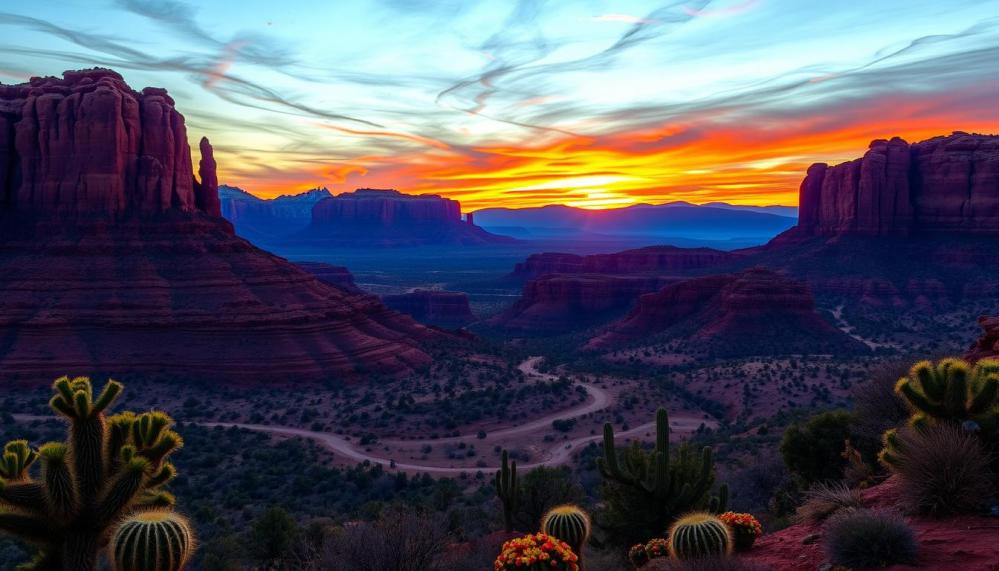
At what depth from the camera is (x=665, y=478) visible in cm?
1396

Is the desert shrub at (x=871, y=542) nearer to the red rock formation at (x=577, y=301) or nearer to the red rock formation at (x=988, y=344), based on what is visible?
the red rock formation at (x=988, y=344)

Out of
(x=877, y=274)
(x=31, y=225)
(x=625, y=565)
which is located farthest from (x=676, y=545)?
(x=877, y=274)

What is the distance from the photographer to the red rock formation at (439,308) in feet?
377

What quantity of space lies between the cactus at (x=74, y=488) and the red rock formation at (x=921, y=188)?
111892mm

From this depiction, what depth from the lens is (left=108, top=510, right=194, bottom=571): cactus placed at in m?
7.41

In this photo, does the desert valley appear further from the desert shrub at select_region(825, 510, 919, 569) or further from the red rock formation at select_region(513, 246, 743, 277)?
the red rock formation at select_region(513, 246, 743, 277)

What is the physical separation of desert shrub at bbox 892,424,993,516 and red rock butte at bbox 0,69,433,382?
145ft

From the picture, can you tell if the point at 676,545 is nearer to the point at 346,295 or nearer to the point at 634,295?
the point at 346,295

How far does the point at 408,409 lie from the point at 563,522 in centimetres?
3458

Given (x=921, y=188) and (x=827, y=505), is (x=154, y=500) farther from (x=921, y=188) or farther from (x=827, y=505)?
(x=921, y=188)

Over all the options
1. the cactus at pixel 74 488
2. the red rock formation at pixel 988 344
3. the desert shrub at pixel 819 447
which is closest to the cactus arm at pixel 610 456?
the cactus at pixel 74 488

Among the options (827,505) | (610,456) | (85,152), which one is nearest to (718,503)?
(610,456)

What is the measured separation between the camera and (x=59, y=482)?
7.98 meters

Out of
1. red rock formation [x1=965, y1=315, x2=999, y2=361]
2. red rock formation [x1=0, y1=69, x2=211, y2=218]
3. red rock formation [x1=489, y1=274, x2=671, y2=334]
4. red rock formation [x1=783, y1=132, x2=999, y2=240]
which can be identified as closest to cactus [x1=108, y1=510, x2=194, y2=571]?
red rock formation [x1=965, y1=315, x2=999, y2=361]
